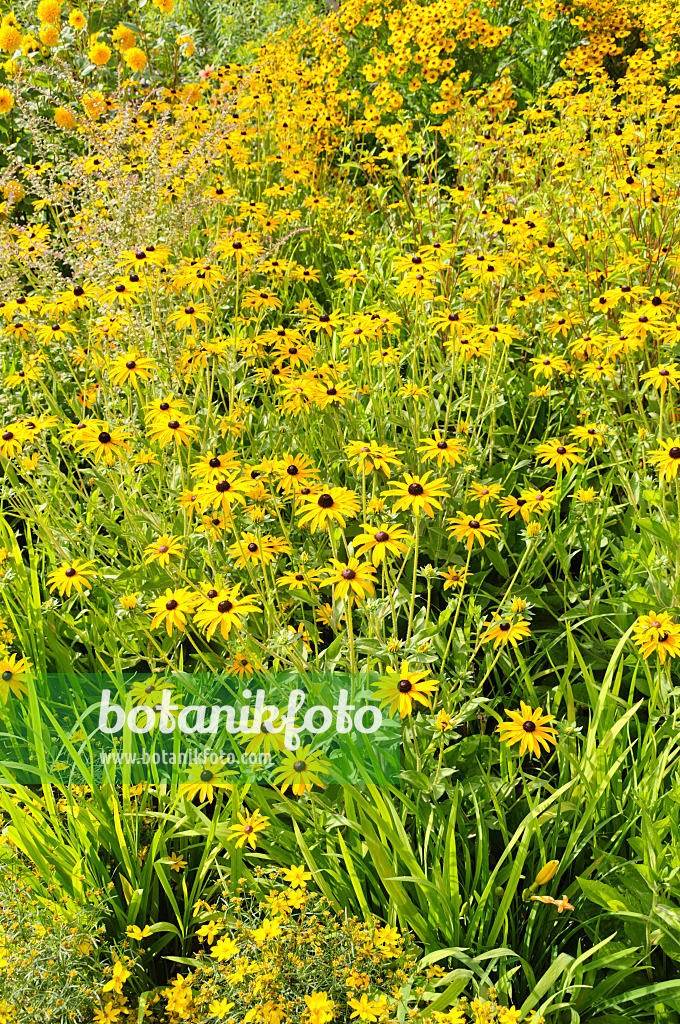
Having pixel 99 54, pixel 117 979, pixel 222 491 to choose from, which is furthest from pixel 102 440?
pixel 99 54

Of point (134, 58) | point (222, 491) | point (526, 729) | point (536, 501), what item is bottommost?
point (526, 729)

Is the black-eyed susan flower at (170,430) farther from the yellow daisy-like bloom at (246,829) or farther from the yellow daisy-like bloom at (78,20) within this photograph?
the yellow daisy-like bloom at (78,20)

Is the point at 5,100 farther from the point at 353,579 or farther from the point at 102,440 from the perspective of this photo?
the point at 353,579

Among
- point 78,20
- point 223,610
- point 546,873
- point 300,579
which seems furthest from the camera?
point 78,20

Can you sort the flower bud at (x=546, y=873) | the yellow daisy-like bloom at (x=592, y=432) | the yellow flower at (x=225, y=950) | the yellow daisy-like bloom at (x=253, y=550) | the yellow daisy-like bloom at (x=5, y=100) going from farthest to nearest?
the yellow daisy-like bloom at (x=5, y=100) < the yellow daisy-like bloom at (x=592, y=432) < the yellow daisy-like bloom at (x=253, y=550) < the flower bud at (x=546, y=873) < the yellow flower at (x=225, y=950)

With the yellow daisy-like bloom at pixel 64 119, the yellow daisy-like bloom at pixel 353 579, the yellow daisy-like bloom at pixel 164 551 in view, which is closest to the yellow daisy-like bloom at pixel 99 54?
the yellow daisy-like bloom at pixel 64 119

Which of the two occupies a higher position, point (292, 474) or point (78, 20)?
point (78, 20)

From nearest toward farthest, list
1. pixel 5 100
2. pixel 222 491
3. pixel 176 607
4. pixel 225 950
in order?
pixel 225 950 < pixel 176 607 < pixel 222 491 < pixel 5 100

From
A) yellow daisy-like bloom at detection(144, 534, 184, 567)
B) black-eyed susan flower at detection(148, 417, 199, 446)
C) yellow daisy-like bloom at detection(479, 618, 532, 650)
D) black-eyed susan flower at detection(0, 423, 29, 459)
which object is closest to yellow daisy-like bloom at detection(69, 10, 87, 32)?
black-eyed susan flower at detection(0, 423, 29, 459)

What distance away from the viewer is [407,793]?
79.6 inches

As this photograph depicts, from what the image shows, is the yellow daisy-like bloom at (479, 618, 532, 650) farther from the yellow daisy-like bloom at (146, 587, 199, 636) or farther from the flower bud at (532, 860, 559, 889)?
the yellow daisy-like bloom at (146, 587, 199, 636)

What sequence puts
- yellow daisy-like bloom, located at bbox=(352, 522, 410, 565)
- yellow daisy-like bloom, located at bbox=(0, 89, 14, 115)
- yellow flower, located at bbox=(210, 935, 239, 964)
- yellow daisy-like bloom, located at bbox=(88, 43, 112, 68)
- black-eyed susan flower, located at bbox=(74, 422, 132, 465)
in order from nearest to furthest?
1. yellow flower, located at bbox=(210, 935, 239, 964)
2. yellow daisy-like bloom, located at bbox=(352, 522, 410, 565)
3. black-eyed susan flower, located at bbox=(74, 422, 132, 465)
4. yellow daisy-like bloom, located at bbox=(0, 89, 14, 115)
5. yellow daisy-like bloom, located at bbox=(88, 43, 112, 68)

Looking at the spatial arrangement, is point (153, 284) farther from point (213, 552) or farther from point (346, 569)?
point (346, 569)

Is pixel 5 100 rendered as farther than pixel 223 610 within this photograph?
Yes
